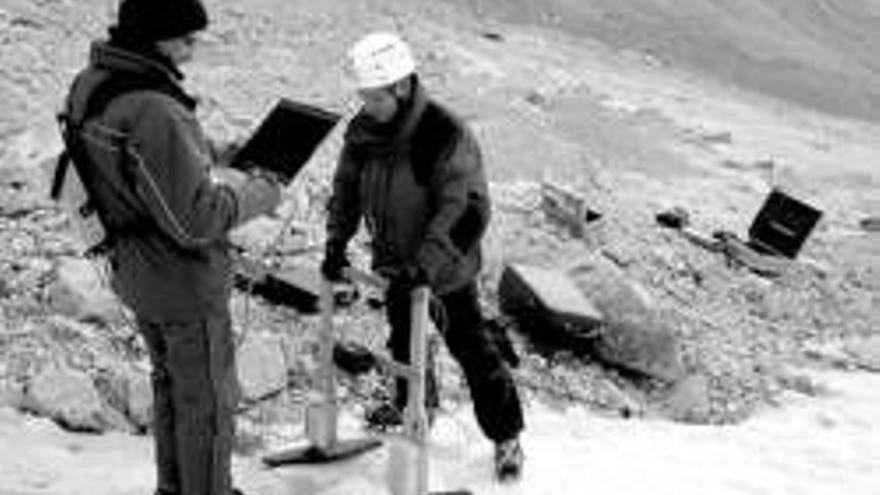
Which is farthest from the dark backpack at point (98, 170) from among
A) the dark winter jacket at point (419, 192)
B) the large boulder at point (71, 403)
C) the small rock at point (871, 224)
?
the small rock at point (871, 224)

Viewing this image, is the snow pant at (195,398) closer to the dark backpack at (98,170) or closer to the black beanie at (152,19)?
the dark backpack at (98,170)

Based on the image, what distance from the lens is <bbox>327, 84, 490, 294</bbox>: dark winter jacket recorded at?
6.65m

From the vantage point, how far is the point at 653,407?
9609 millimetres

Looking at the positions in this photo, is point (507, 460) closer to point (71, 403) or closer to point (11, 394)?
point (71, 403)

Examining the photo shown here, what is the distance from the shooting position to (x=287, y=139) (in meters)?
6.14

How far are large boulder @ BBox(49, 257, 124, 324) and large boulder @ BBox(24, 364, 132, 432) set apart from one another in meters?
0.74

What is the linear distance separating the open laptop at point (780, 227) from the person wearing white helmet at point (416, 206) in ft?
22.5

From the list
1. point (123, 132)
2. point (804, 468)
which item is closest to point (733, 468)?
point (804, 468)

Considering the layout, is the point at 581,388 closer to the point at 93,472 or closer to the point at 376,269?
the point at 376,269

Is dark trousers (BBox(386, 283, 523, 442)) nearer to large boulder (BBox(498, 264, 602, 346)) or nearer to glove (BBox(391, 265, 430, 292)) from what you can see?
glove (BBox(391, 265, 430, 292))

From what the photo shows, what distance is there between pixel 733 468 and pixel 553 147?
287 inches

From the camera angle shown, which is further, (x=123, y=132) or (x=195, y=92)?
(x=195, y=92)

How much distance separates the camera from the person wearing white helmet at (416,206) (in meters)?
6.60

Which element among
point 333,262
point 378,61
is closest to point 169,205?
point 378,61
